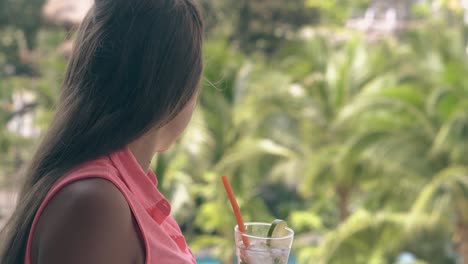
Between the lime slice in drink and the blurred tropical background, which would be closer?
the lime slice in drink

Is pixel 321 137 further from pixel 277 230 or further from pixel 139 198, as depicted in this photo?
pixel 139 198

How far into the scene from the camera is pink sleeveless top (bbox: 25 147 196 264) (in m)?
1.07

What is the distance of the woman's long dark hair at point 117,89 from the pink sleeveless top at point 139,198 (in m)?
0.03

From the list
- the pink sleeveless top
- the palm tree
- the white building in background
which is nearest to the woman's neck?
the pink sleeveless top

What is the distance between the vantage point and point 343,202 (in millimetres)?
13023

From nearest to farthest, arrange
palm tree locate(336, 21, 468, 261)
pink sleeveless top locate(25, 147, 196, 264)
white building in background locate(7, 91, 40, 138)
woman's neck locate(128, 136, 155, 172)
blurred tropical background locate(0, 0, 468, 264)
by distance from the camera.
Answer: pink sleeveless top locate(25, 147, 196, 264) → woman's neck locate(128, 136, 155, 172) → palm tree locate(336, 21, 468, 261) → blurred tropical background locate(0, 0, 468, 264) → white building in background locate(7, 91, 40, 138)

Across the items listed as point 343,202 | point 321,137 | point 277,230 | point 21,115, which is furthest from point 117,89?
point 21,115

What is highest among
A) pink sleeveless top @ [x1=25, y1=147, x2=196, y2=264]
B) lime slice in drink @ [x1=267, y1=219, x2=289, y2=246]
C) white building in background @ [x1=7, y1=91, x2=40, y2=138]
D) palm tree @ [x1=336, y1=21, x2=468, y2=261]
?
pink sleeveless top @ [x1=25, y1=147, x2=196, y2=264]

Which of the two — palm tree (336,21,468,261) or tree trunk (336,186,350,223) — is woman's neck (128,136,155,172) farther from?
tree trunk (336,186,350,223)

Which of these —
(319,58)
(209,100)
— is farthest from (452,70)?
(319,58)

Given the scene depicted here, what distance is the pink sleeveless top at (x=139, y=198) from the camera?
1.07 metres

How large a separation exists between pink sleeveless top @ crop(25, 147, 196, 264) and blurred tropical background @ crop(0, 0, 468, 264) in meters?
4.44

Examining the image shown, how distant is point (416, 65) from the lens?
34.7ft

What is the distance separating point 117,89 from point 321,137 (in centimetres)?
1205
